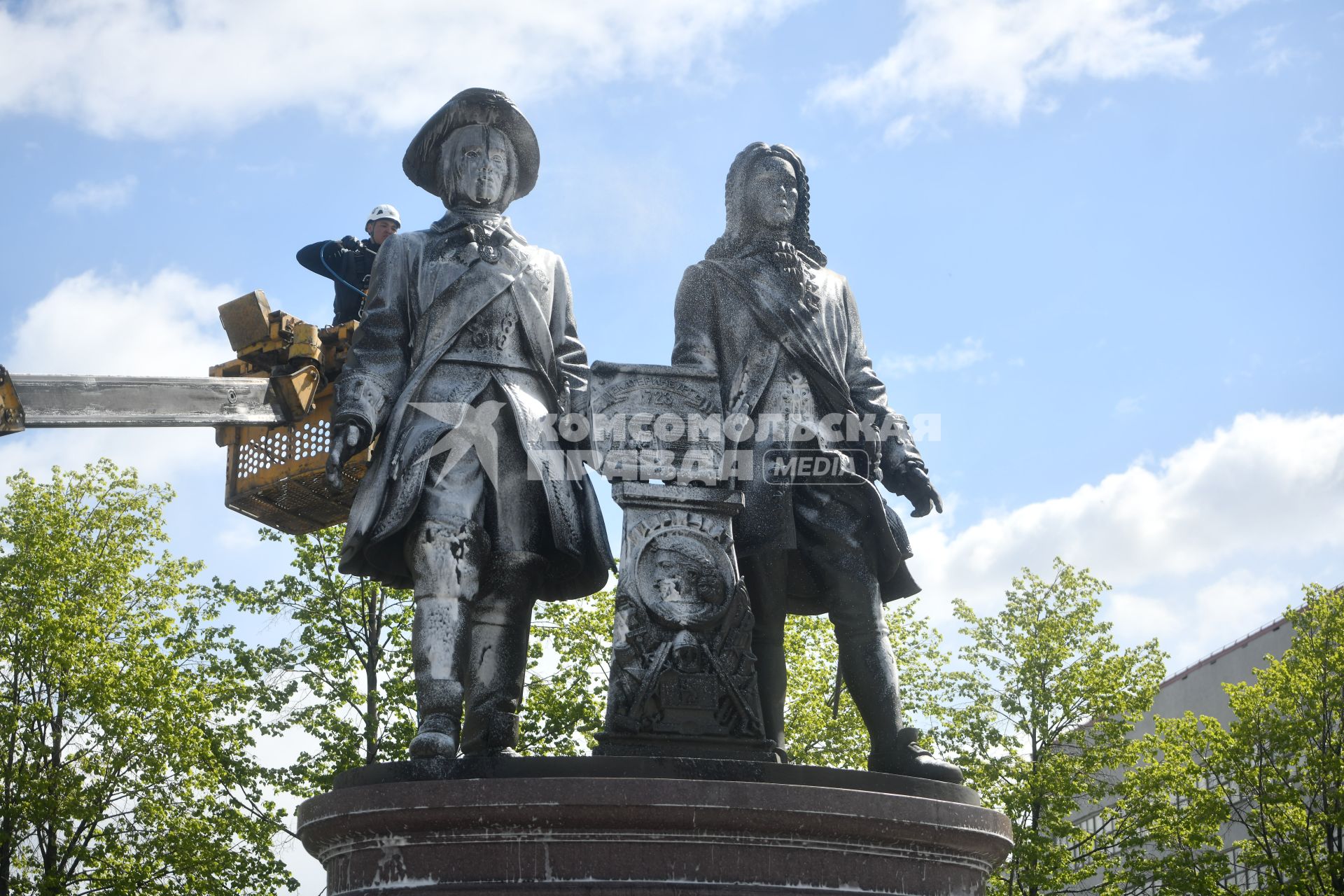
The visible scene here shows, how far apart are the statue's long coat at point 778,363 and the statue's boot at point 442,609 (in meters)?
1.24

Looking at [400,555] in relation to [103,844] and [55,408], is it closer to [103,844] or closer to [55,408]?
[55,408]

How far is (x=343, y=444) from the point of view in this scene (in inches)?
265

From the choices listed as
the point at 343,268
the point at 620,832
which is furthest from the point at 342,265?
the point at 620,832

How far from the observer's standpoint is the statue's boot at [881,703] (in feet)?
21.3

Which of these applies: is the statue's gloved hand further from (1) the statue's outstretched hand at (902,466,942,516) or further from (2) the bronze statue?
(1) the statue's outstretched hand at (902,466,942,516)

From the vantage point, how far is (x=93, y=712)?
19.6 m

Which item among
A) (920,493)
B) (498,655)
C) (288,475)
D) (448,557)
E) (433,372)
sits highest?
(288,475)

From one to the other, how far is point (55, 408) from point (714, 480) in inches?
178

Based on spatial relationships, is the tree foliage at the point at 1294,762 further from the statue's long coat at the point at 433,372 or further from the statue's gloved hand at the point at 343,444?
the statue's gloved hand at the point at 343,444

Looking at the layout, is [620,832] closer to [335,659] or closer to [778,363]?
[778,363]

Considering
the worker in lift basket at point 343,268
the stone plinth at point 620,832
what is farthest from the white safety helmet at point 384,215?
the stone plinth at point 620,832

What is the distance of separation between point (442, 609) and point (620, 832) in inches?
57.0

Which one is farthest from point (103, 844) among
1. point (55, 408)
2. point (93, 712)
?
point (55, 408)

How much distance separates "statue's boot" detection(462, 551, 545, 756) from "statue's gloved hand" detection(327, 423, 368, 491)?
806 millimetres
